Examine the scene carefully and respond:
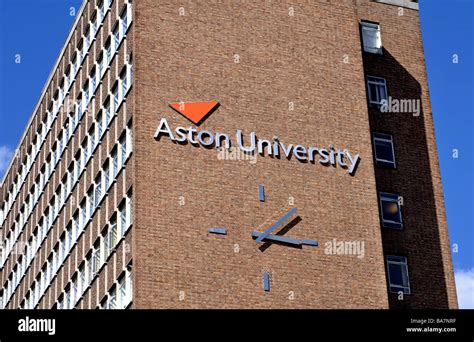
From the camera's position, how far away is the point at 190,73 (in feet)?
184

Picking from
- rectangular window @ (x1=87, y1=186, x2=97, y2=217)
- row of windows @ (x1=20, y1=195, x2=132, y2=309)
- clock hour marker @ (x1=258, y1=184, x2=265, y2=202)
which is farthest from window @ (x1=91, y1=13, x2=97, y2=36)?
clock hour marker @ (x1=258, y1=184, x2=265, y2=202)

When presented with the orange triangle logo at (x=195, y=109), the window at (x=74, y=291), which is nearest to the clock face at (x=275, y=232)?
the orange triangle logo at (x=195, y=109)

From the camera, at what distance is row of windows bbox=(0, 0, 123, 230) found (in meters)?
65.5

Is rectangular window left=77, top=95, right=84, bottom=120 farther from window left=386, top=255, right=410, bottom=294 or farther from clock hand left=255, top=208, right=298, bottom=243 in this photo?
window left=386, top=255, right=410, bottom=294

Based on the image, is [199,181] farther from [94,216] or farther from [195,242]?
[94,216]

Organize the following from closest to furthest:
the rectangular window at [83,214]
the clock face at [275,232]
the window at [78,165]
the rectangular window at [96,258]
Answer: the clock face at [275,232]
the rectangular window at [96,258]
the rectangular window at [83,214]
the window at [78,165]

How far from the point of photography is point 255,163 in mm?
55188

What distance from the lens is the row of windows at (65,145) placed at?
58562mm

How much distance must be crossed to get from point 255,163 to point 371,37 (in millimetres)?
12513

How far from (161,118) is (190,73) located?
2.86 metres

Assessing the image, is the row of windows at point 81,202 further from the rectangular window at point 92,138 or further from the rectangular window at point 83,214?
the rectangular window at point 92,138

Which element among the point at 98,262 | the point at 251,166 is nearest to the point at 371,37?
the point at 251,166

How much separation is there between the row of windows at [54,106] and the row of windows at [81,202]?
5477 mm
